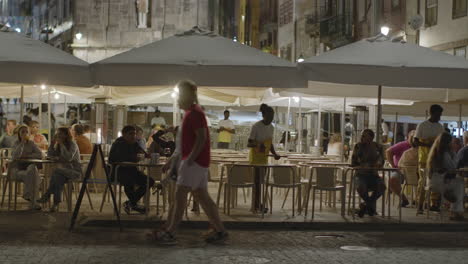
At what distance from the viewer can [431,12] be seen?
33.2 m

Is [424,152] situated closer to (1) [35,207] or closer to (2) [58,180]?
(2) [58,180]

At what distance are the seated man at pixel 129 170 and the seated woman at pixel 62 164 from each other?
0.74m

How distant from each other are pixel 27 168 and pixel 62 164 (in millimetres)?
684

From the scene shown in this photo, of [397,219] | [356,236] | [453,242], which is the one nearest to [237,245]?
[356,236]

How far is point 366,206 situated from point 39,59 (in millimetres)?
5529

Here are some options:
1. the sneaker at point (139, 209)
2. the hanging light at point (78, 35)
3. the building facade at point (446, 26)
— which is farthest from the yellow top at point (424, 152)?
the hanging light at point (78, 35)

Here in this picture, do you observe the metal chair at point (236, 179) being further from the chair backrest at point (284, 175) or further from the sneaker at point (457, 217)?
the sneaker at point (457, 217)

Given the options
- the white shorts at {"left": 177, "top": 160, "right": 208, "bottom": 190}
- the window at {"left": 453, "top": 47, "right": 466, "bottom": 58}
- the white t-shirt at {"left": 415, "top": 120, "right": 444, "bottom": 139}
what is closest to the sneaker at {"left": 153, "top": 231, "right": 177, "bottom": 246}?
the white shorts at {"left": 177, "top": 160, "right": 208, "bottom": 190}

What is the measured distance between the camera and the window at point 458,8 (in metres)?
30.5

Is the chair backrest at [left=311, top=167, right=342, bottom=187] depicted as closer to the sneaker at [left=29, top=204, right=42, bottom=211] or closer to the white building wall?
the sneaker at [left=29, top=204, right=42, bottom=211]

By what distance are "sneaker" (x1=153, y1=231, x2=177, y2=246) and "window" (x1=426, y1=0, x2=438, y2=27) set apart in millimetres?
23575

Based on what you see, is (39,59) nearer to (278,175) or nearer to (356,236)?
(278,175)

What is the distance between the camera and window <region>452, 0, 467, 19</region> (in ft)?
100

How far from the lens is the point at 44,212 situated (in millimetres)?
14297
